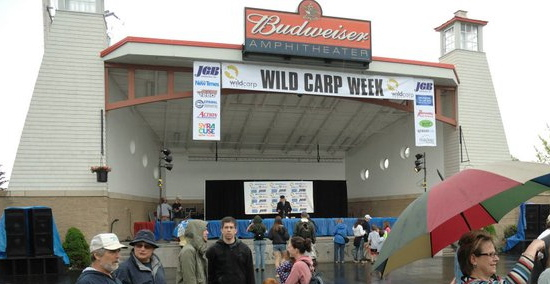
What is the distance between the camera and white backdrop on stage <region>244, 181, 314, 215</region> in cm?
2572

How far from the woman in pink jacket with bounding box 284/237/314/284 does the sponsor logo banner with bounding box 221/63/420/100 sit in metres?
12.1

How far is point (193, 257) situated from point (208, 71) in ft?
39.8

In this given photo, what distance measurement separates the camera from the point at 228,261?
5.27 metres

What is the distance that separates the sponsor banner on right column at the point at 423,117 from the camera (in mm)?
18797

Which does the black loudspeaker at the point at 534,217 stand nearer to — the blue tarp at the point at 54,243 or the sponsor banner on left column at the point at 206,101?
the sponsor banner on left column at the point at 206,101

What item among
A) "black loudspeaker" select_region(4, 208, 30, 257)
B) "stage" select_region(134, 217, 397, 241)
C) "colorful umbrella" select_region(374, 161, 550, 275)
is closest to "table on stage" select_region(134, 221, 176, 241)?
"stage" select_region(134, 217, 397, 241)

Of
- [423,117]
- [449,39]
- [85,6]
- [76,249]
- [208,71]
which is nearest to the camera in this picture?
[76,249]

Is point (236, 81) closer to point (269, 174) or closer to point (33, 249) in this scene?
point (33, 249)

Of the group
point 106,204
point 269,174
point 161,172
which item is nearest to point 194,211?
point 161,172

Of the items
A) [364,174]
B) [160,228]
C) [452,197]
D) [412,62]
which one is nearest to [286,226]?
[160,228]

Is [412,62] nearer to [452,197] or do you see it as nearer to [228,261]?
[228,261]

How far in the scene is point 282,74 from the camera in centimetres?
1741

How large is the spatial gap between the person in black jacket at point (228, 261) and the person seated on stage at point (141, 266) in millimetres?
943

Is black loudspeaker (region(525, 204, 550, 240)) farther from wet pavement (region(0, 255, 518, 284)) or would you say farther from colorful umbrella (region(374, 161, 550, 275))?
colorful umbrella (region(374, 161, 550, 275))
